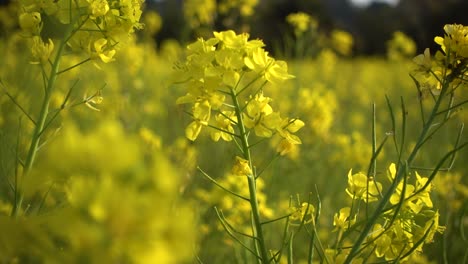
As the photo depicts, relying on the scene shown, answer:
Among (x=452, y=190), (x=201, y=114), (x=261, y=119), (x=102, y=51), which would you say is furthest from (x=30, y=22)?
(x=452, y=190)

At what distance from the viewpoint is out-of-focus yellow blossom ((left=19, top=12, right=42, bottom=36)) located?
1.33 meters

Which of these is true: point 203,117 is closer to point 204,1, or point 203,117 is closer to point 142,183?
point 142,183

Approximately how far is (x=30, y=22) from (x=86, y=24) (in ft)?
0.48

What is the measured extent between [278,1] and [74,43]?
58.3ft

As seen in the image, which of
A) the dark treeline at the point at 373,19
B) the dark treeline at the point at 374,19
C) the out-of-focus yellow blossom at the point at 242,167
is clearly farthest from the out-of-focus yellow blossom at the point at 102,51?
the dark treeline at the point at 374,19

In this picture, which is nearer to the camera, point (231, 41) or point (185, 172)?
point (231, 41)

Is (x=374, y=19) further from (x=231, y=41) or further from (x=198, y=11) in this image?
(x=231, y=41)

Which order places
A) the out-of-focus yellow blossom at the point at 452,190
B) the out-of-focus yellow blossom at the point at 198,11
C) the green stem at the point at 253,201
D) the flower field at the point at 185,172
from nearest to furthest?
the flower field at the point at 185,172 < the green stem at the point at 253,201 < the out-of-focus yellow blossom at the point at 452,190 < the out-of-focus yellow blossom at the point at 198,11

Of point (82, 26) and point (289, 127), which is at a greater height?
point (82, 26)

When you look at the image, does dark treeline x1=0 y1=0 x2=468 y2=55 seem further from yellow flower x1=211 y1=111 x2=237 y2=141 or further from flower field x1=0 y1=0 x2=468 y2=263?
yellow flower x1=211 y1=111 x2=237 y2=141

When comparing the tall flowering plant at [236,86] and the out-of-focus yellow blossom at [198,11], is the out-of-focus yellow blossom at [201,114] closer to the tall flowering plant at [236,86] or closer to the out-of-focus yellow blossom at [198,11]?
the tall flowering plant at [236,86]

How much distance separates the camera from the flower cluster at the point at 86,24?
132cm

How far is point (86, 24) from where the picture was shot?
135 cm

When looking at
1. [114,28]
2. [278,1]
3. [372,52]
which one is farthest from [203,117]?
[372,52]
